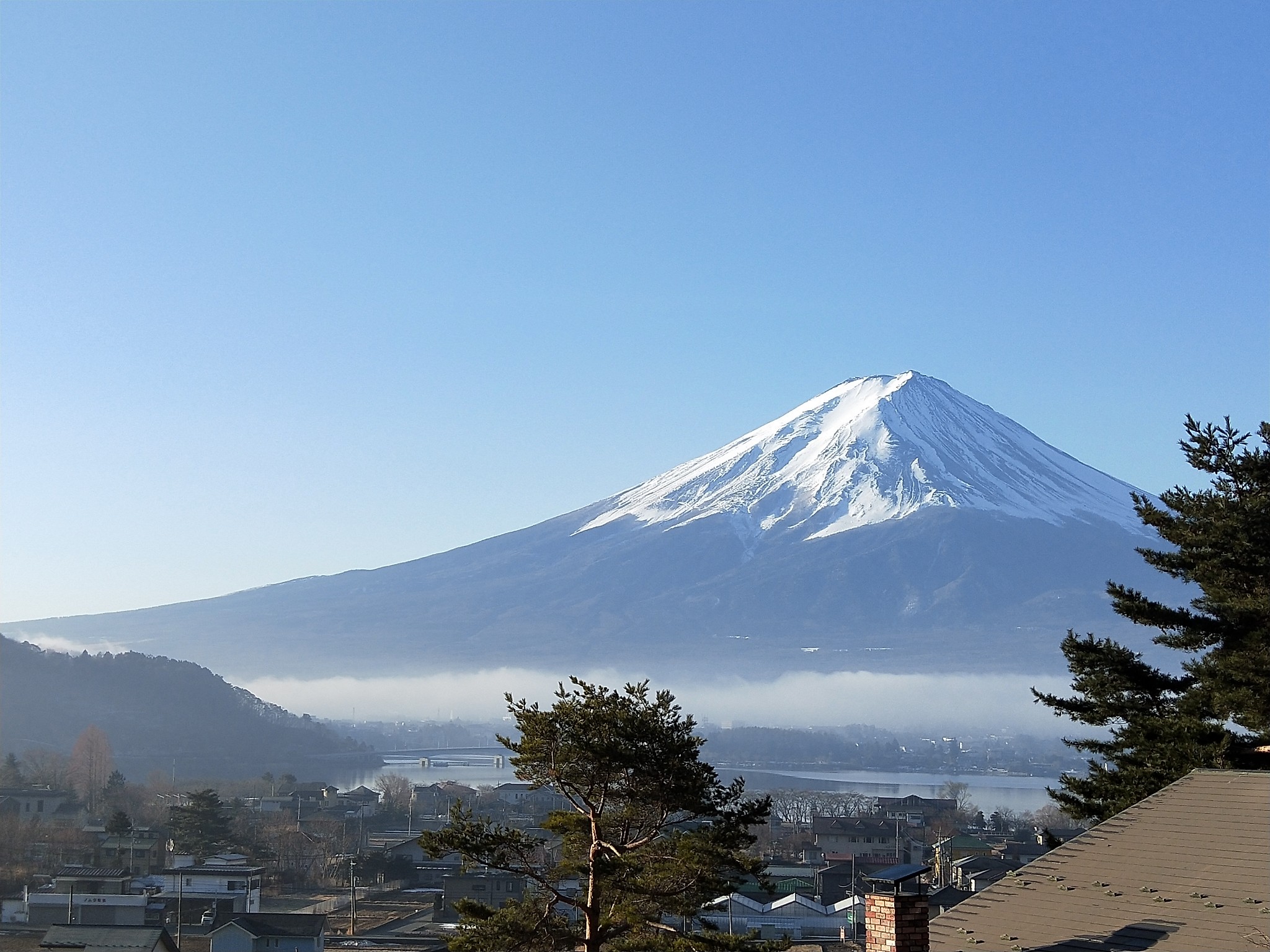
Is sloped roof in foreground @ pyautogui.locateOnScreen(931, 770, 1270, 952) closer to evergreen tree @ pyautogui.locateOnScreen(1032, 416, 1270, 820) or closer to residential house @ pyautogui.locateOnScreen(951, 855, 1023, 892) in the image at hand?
evergreen tree @ pyautogui.locateOnScreen(1032, 416, 1270, 820)

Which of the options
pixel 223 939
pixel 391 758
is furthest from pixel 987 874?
pixel 391 758

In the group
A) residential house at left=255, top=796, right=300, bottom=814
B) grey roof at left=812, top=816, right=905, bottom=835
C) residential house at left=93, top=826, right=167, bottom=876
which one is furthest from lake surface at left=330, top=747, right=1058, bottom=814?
residential house at left=93, top=826, right=167, bottom=876

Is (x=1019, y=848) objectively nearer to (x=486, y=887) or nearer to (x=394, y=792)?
(x=486, y=887)

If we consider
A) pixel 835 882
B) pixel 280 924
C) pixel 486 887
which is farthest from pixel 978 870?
pixel 280 924

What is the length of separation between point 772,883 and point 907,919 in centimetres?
640

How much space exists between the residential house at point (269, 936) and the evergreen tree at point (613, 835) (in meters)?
22.3

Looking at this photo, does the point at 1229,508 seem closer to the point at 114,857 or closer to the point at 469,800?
the point at 114,857

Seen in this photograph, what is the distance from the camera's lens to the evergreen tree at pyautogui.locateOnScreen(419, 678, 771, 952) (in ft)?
44.6

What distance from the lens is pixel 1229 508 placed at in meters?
16.8

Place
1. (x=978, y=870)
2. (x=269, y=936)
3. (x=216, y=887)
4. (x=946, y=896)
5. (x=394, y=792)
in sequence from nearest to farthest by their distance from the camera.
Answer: (x=269, y=936)
(x=946, y=896)
(x=216, y=887)
(x=978, y=870)
(x=394, y=792)

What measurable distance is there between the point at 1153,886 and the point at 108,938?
27666mm

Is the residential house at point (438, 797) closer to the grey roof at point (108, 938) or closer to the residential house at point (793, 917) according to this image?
the residential house at point (793, 917)

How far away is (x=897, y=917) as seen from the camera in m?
9.76

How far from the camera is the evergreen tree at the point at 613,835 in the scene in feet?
44.6
